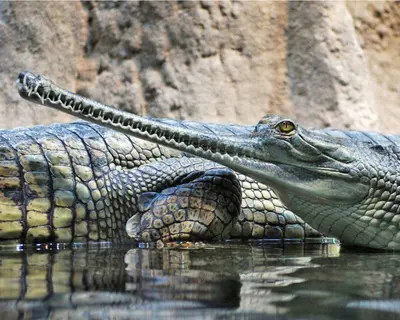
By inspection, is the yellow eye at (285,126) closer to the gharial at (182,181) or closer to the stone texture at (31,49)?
the gharial at (182,181)

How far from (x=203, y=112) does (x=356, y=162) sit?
373 centimetres

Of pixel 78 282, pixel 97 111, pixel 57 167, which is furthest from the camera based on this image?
pixel 57 167

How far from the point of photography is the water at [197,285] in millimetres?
1597

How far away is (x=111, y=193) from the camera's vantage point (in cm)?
376

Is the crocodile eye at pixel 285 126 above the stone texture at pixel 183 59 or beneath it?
beneath

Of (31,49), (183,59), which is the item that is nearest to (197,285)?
(183,59)

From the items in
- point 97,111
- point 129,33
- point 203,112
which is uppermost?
point 129,33

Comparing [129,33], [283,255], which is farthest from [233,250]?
[129,33]

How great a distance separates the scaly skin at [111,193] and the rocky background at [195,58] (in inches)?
115

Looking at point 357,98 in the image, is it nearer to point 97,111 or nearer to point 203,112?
point 203,112

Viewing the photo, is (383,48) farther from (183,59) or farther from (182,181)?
(182,181)

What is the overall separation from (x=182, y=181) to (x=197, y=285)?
6.26 ft

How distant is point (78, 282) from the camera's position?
2006 millimetres

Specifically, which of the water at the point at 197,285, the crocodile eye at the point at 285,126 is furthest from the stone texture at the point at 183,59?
the water at the point at 197,285
